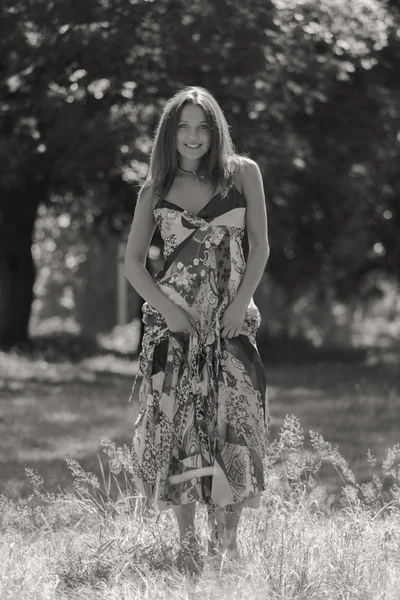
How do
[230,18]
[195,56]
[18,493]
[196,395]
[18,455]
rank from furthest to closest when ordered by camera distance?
[195,56], [230,18], [18,455], [18,493], [196,395]

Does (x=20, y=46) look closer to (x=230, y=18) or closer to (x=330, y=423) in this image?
(x=230, y=18)

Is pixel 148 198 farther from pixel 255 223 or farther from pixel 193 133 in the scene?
pixel 255 223

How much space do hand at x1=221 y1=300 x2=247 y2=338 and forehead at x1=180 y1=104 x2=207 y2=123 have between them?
0.71 metres

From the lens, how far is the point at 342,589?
126 inches

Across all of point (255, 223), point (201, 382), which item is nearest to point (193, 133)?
point (255, 223)

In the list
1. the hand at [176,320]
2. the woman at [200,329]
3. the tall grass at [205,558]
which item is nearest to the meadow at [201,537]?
the tall grass at [205,558]

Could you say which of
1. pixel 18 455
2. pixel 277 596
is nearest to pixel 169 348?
pixel 277 596

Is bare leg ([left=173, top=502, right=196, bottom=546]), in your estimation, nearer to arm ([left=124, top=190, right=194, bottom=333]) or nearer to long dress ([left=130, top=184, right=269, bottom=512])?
long dress ([left=130, top=184, right=269, bottom=512])

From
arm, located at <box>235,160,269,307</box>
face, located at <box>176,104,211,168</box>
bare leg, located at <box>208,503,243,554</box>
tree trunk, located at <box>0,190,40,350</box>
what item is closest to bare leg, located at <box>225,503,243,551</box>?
bare leg, located at <box>208,503,243,554</box>

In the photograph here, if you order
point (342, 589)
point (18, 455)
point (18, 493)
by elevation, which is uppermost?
point (342, 589)

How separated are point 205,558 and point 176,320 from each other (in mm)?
864

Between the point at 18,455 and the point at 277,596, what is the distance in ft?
12.0

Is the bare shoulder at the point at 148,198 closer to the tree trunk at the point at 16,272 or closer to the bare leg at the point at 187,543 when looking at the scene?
the bare leg at the point at 187,543

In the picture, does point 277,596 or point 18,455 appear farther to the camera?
point 18,455
